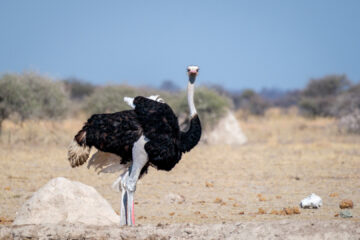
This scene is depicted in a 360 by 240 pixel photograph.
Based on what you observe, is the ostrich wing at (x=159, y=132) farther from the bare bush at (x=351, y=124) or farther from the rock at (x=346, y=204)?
the bare bush at (x=351, y=124)

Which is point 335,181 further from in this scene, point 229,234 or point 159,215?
point 229,234

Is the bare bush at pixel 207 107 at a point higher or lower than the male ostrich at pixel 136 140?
higher

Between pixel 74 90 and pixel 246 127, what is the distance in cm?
2433

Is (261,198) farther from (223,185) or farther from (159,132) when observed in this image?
(159,132)

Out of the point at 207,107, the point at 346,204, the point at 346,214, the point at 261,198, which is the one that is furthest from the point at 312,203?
the point at 207,107

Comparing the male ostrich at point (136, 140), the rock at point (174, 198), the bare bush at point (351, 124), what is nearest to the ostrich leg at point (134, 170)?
the male ostrich at point (136, 140)

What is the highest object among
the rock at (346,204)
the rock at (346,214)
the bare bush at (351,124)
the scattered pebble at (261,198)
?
the bare bush at (351,124)

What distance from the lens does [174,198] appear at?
8.69 metres

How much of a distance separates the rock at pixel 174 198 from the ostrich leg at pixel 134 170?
7.52 ft

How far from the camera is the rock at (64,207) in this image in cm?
643

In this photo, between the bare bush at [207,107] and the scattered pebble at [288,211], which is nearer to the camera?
the scattered pebble at [288,211]

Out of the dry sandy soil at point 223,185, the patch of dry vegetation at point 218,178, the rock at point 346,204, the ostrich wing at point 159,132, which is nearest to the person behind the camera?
the dry sandy soil at point 223,185

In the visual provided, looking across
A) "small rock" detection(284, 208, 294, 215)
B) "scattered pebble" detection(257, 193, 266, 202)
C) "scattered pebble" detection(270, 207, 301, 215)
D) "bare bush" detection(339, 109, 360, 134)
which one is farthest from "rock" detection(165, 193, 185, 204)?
"bare bush" detection(339, 109, 360, 134)

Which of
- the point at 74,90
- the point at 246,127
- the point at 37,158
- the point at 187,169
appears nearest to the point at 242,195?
the point at 187,169
